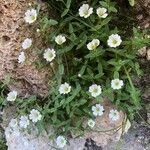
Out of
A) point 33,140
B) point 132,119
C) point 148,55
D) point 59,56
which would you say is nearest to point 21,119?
point 33,140

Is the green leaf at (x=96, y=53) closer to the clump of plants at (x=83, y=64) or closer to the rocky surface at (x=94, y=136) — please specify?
the clump of plants at (x=83, y=64)

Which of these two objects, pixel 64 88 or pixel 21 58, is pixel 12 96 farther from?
pixel 64 88

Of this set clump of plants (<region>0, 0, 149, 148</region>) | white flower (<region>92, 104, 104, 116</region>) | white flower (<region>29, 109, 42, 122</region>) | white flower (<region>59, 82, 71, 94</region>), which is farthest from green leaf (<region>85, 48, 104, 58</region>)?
white flower (<region>29, 109, 42, 122</region>)

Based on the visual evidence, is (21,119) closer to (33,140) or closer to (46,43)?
(33,140)

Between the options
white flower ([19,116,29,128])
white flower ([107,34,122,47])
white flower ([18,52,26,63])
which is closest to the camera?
white flower ([107,34,122,47])

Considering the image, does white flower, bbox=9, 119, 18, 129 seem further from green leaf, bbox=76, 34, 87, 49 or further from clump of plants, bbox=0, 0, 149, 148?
green leaf, bbox=76, 34, 87, 49

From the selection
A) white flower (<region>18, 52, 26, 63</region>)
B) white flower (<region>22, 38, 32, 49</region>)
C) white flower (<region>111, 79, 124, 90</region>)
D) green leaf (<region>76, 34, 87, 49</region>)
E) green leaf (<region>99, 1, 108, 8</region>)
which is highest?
green leaf (<region>99, 1, 108, 8</region>)
